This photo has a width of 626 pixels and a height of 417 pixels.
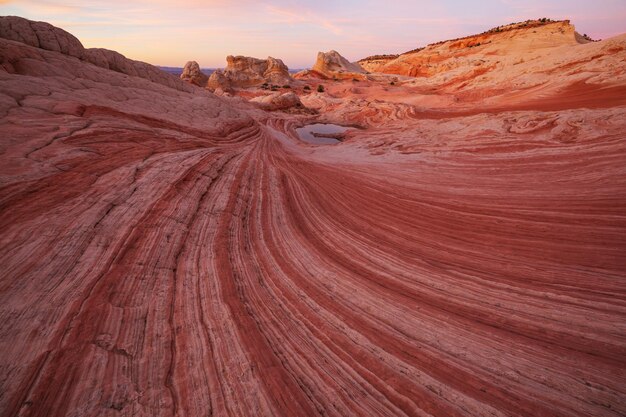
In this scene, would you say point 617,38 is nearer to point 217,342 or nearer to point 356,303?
point 356,303

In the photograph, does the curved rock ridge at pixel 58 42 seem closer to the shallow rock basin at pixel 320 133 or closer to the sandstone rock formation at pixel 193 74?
the shallow rock basin at pixel 320 133

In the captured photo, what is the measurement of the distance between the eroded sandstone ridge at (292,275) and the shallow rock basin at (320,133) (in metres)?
9.34

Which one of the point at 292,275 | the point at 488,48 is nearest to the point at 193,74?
the point at 292,275

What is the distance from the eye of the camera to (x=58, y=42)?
11602 mm

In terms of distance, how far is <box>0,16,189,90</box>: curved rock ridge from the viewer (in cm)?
1086

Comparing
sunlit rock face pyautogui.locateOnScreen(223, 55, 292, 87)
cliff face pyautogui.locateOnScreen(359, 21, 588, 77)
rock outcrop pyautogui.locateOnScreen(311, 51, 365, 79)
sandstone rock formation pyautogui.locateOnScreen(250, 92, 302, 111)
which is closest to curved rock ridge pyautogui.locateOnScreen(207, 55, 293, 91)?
sunlit rock face pyautogui.locateOnScreen(223, 55, 292, 87)

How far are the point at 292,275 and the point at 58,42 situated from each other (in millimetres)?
15080

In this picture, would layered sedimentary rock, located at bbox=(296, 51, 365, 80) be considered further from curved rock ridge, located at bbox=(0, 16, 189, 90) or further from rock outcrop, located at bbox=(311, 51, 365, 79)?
curved rock ridge, located at bbox=(0, 16, 189, 90)

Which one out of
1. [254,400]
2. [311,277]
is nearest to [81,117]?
[311,277]

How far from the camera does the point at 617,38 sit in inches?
632

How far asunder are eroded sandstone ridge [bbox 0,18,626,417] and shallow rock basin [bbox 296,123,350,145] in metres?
9.34

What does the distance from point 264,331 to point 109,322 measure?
1.61 meters

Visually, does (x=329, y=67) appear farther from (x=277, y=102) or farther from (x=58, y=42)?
(x=58, y=42)

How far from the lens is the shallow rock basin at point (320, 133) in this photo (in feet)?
57.9
